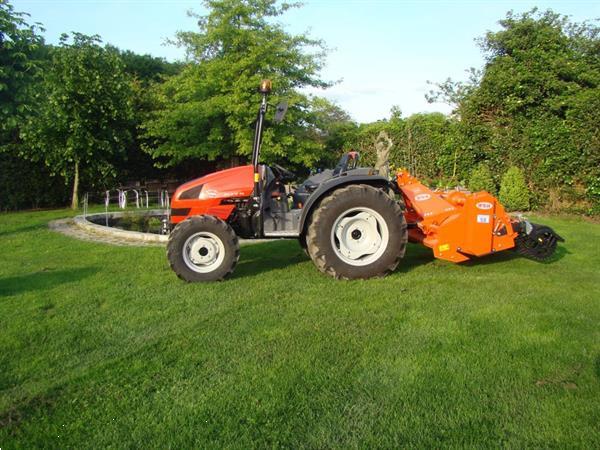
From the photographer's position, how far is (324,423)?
250 cm

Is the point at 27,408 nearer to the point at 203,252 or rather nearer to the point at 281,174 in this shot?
the point at 203,252

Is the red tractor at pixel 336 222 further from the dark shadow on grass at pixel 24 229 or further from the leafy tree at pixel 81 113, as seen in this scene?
the leafy tree at pixel 81 113

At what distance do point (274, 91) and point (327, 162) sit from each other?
3269 millimetres

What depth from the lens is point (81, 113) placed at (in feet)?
46.4

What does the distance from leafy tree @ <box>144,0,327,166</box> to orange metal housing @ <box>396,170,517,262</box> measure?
855cm

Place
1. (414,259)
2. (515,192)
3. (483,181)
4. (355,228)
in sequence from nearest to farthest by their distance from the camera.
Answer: (355,228) < (414,259) < (515,192) < (483,181)

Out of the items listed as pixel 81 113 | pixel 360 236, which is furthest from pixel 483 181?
pixel 81 113

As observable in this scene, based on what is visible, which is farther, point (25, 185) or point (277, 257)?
point (25, 185)

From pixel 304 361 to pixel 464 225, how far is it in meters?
3.01

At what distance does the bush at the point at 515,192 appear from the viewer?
444 inches

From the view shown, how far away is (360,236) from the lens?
5.66m

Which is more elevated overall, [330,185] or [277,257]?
[330,185]

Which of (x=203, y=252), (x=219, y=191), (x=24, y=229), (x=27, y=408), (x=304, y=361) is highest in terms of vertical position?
(x=219, y=191)

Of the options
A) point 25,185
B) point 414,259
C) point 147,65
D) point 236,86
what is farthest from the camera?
point 147,65
